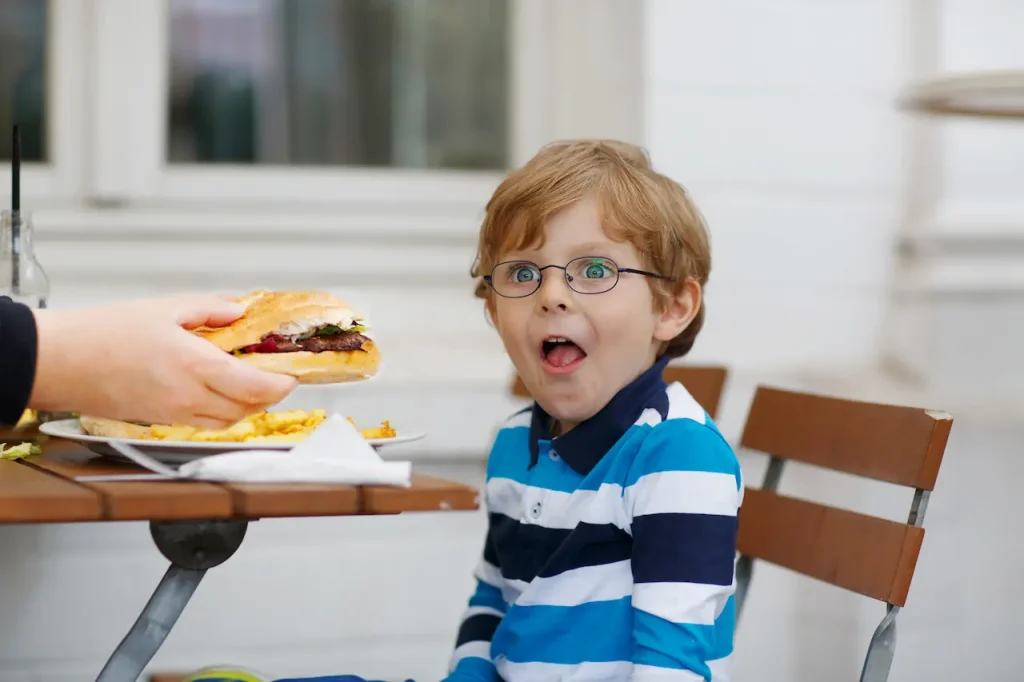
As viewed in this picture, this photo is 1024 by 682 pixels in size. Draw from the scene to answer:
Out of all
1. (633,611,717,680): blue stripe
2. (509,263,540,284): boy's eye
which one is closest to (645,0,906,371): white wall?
(509,263,540,284): boy's eye

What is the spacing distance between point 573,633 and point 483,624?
205 mm

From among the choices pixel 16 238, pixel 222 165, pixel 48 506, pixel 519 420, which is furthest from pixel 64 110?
pixel 48 506

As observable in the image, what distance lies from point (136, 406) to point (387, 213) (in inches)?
Result: 57.3

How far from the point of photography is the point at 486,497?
140 centimetres

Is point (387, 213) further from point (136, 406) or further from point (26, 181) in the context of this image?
point (136, 406)

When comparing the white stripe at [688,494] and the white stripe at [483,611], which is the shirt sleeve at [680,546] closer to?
the white stripe at [688,494]

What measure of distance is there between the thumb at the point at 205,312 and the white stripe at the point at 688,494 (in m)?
0.43

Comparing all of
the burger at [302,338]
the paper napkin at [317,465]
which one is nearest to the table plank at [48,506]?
the paper napkin at [317,465]

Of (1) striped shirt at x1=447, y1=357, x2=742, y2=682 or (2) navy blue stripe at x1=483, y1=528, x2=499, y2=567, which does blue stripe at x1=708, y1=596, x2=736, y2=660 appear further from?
(2) navy blue stripe at x1=483, y1=528, x2=499, y2=567

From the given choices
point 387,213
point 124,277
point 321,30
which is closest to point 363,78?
point 321,30

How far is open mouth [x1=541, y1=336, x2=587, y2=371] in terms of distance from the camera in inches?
51.1

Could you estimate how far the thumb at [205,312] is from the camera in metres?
0.99

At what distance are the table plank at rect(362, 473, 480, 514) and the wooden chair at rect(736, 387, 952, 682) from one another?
1.75 ft

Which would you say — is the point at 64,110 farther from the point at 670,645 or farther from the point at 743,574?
the point at 670,645
